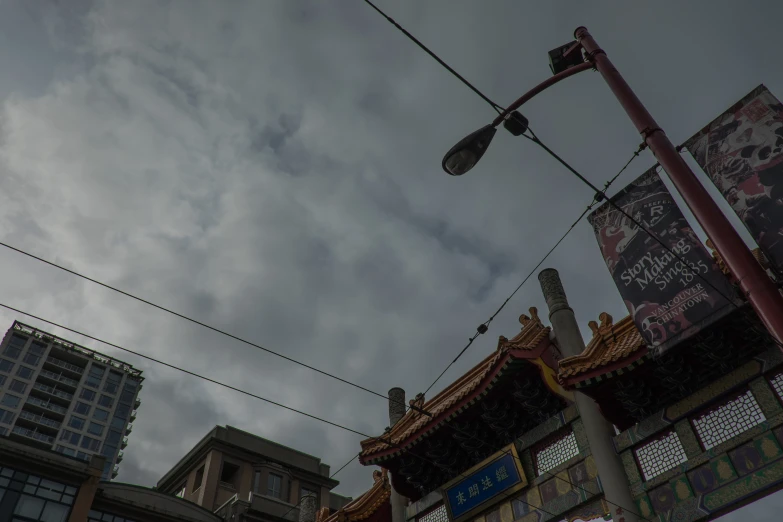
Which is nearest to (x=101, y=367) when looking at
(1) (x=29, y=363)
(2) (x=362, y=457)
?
(1) (x=29, y=363)

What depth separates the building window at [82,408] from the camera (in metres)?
87.9

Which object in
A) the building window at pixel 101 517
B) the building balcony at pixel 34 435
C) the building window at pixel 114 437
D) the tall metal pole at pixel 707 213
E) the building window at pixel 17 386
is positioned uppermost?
the building window at pixel 17 386

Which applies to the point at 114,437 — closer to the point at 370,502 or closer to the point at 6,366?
the point at 6,366

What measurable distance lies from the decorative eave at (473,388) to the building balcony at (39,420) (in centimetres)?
8135

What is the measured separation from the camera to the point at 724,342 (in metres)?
12.2

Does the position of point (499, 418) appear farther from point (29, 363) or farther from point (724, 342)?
point (29, 363)

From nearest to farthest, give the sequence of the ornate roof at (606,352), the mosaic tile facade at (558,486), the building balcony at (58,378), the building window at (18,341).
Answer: the ornate roof at (606,352), the mosaic tile facade at (558,486), the building window at (18,341), the building balcony at (58,378)

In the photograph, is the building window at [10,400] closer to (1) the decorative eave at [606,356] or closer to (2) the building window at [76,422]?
(2) the building window at [76,422]

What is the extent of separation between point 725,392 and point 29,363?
315 ft

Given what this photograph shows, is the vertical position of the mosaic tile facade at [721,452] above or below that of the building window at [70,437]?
below

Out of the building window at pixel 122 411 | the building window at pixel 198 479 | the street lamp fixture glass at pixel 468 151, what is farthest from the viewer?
the building window at pixel 122 411

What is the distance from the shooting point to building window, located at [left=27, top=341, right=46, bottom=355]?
290ft

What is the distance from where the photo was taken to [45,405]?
8481 cm

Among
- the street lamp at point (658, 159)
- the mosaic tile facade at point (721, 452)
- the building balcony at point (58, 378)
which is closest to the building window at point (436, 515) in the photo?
the mosaic tile facade at point (721, 452)
